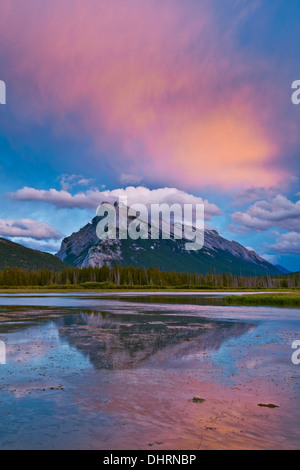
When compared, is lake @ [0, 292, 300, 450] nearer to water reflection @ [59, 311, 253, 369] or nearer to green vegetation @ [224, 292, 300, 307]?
water reflection @ [59, 311, 253, 369]

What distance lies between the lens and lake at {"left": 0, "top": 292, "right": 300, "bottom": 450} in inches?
445

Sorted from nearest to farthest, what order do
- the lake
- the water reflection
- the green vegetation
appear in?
the lake < the water reflection < the green vegetation

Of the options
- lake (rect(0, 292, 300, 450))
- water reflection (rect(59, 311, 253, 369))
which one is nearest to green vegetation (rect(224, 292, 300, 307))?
water reflection (rect(59, 311, 253, 369))

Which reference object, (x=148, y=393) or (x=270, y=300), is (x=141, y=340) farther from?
(x=270, y=300)

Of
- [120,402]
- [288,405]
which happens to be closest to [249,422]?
[288,405]

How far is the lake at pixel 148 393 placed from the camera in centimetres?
1130

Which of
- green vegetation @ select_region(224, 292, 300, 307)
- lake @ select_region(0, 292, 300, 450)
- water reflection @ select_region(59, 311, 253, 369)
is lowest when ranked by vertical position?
lake @ select_region(0, 292, 300, 450)

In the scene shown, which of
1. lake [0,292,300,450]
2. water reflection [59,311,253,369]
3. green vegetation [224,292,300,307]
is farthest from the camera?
green vegetation [224,292,300,307]

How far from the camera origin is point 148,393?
16.0m

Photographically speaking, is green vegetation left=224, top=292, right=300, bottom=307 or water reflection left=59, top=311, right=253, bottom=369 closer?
water reflection left=59, top=311, right=253, bottom=369

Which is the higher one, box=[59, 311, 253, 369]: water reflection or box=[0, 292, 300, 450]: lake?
box=[59, 311, 253, 369]: water reflection

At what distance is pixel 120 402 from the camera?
14766 millimetres

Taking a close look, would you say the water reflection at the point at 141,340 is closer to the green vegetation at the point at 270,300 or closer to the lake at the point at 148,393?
the lake at the point at 148,393
